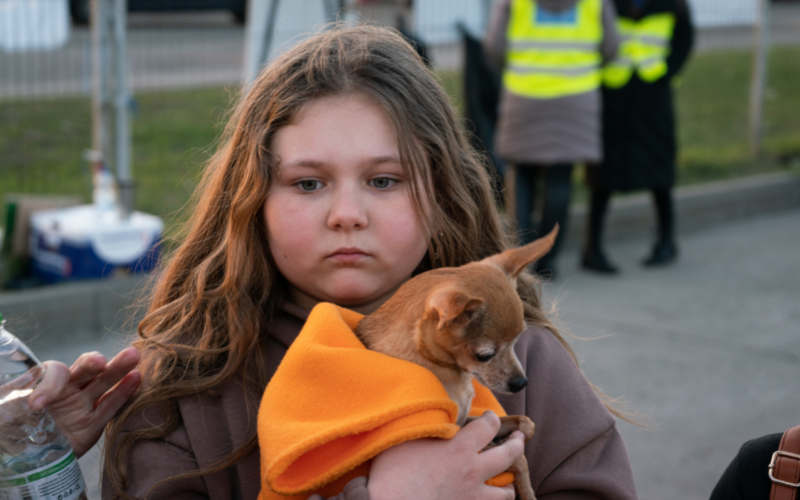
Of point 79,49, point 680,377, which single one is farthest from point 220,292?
point 79,49

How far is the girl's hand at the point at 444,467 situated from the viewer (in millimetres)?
1524

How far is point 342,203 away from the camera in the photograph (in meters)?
1.73

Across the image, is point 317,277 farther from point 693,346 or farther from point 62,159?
point 62,159

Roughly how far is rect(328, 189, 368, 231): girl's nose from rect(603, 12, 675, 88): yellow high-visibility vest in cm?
520

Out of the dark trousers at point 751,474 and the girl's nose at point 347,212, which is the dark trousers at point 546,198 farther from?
the girl's nose at point 347,212

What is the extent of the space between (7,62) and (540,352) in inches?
237

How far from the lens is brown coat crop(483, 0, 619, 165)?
603 centimetres

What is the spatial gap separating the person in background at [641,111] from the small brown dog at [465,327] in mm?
5407

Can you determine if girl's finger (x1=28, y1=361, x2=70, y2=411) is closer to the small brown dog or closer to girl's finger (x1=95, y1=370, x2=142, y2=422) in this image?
girl's finger (x1=95, y1=370, x2=142, y2=422)

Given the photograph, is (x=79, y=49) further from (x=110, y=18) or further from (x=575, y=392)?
(x=575, y=392)

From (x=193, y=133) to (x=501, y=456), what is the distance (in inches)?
325

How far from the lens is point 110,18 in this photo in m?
5.67

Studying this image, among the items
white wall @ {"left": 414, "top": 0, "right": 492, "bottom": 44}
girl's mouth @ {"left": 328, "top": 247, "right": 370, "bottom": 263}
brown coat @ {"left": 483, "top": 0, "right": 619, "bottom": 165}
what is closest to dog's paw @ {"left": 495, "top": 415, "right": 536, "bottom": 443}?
girl's mouth @ {"left": 328, "top": 247, "right": 370, "bottom": 263}

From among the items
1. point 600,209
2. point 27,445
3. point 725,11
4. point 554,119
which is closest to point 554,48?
point 554,119
